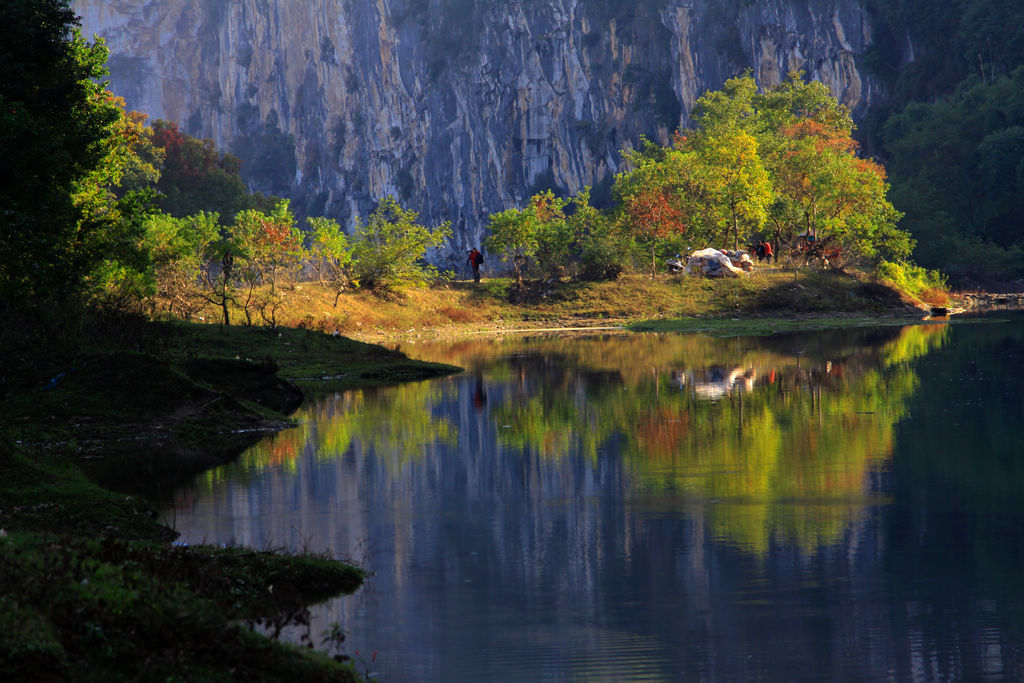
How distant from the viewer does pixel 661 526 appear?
44.3 feet

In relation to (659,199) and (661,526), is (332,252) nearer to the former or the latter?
(659,199)

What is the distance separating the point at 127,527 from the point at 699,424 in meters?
12.8

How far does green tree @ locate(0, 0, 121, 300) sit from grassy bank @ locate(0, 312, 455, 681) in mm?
1345

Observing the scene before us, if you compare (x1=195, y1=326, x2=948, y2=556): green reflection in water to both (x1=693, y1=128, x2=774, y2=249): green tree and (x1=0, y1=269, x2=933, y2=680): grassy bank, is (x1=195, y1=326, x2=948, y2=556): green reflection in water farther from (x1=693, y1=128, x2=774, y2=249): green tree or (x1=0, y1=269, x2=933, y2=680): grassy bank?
(x1=693, y1=128, x2=774, y2=249): green tree

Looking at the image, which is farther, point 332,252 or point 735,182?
point 735,182

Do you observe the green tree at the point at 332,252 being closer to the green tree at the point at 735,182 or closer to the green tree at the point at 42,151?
the green tree at the point at 735,182

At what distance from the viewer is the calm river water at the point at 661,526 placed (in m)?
9.23

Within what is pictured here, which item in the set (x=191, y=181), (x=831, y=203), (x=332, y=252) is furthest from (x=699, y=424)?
(x=191, y=181)

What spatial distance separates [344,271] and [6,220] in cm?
4092

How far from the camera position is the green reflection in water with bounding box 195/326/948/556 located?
1499 centimetres

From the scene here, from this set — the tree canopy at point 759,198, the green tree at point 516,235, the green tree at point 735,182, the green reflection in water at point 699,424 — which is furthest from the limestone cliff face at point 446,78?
the green reflection in water at point 699,424

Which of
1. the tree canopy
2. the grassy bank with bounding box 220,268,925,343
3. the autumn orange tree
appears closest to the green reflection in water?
the grassy bank with bounding box 220,268,925,343

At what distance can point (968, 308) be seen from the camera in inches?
2808

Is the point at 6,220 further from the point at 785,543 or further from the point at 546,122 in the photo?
the point at 546,122
